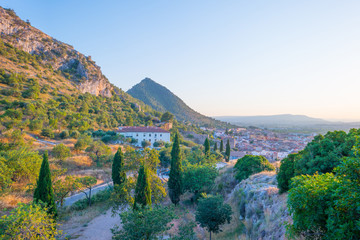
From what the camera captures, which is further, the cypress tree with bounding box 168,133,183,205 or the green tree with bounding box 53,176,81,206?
the cypress tree with bounding box 168,133,183,205

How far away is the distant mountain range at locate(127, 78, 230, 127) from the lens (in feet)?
364

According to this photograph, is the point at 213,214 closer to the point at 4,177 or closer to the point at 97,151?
the point at 4,177

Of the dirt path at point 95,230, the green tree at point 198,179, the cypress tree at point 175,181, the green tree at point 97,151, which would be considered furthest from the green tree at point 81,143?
the green tree at point 198,179

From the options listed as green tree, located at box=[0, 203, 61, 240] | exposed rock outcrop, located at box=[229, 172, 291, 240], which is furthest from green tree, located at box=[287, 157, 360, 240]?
green tree, located at box=[0, 203, 61, 240]

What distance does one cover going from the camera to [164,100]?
396 feet

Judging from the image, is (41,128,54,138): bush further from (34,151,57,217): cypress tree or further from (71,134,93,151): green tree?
(34,151,57,217): cypress tree

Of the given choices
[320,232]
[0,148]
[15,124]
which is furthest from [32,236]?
[15,124]

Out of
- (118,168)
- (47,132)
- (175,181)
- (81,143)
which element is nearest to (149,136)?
(47,132)

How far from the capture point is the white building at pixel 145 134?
4662 cm

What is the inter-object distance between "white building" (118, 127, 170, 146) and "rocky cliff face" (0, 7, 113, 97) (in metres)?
32.7

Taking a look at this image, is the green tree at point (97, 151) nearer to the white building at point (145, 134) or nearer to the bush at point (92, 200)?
the bush at point (92, 200)

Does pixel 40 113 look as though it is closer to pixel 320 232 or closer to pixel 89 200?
pixel 89 200

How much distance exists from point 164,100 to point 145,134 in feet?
243

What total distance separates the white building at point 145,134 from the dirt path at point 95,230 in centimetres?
3349
